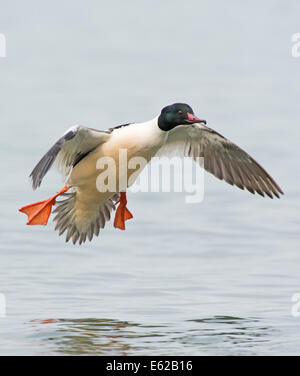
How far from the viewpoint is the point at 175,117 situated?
497 inches

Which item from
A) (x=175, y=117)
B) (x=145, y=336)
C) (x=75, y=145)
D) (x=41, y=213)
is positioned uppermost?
(x=175, y=117)

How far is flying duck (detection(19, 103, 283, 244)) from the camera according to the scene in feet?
41.5

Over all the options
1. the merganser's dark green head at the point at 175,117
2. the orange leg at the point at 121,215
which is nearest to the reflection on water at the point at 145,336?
the orange leg at the point at 121,215

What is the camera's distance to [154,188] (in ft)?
62.4

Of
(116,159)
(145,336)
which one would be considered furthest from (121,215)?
(145,336)

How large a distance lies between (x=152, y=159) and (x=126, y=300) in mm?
1640

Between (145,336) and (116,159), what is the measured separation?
2240 millimetres

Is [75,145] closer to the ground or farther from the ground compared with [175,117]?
closer to the ground

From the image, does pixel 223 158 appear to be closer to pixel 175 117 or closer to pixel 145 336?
pixel 175 117

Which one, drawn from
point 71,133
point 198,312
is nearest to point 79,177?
point 71,133

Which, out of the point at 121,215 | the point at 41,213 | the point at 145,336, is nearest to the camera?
the point at 145,336

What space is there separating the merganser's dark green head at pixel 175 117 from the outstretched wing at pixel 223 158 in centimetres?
113

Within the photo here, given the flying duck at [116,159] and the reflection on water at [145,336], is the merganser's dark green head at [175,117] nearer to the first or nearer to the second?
the flying duck at [116,159]
